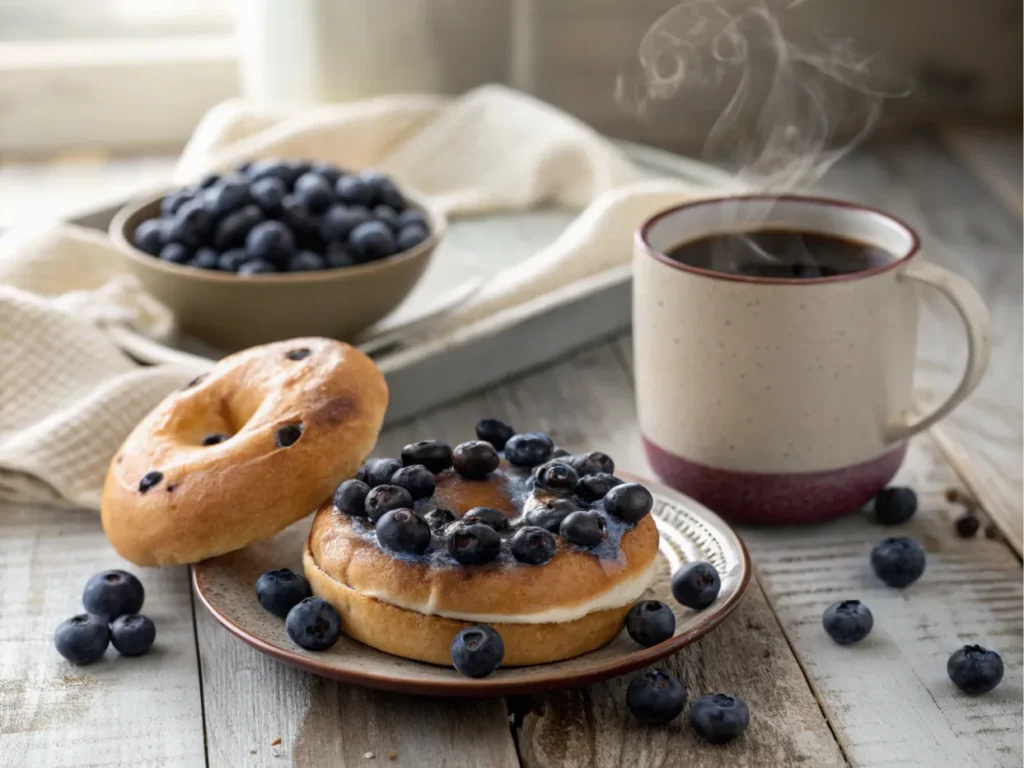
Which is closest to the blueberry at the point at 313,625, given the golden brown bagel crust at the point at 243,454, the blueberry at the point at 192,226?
the golden brown bagel crust at the point at 243,454

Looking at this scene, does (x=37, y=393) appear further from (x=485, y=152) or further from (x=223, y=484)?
(x=485, y=152)

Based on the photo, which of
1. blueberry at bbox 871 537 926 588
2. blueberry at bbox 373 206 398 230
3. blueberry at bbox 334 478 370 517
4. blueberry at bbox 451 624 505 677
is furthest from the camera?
blueberry at bbox 373 206 398 230

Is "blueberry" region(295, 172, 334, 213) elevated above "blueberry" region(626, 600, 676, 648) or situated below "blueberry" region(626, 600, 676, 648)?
above

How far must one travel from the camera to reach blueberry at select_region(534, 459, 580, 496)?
0.89 m

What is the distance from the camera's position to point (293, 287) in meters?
1.28

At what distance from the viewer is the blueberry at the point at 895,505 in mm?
1092

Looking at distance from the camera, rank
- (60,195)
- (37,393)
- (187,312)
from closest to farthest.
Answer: (37,393) → (187,312) → (60,195)

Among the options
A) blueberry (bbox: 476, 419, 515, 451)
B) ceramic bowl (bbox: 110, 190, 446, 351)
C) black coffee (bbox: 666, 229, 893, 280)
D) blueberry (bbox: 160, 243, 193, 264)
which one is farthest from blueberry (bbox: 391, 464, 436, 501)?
blueberry (bbox: 160, 243, 193, 264)

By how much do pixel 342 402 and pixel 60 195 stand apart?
1.25 metres

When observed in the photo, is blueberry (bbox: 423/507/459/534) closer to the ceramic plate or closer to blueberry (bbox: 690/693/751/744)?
the ceramic plate

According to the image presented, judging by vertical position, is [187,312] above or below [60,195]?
above

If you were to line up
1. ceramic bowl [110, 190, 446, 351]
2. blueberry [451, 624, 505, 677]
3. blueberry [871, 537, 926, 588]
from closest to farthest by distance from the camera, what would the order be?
blueberry [451, 624, 505, 677]
blueberry [871, 537, 926, 588]
ceramic bowl [110, 190, 446, 351]

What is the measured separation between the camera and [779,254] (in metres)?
1.10

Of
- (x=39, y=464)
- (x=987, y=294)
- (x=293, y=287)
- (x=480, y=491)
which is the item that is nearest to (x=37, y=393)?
(x=39, y=464)
